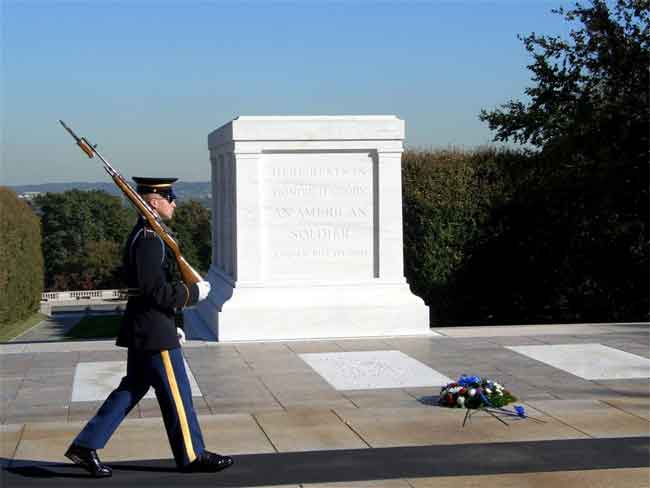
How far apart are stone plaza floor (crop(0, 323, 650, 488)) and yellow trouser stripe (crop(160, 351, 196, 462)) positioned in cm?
16

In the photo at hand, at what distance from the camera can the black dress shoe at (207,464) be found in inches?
220

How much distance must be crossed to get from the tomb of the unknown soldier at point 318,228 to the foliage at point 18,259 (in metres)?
15.0

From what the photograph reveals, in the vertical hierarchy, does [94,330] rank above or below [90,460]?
below

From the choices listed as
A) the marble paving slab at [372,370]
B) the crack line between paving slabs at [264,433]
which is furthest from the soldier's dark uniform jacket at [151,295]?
the marble paving slab at [372,370]

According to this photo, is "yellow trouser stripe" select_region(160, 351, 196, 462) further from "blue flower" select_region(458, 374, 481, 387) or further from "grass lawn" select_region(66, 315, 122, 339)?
"grass lawn" select_region(66, 315, 122, 339)

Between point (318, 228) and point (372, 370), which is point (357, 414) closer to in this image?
point (372, 370)

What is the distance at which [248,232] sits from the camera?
1111 centimetres

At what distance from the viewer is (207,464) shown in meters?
5.60

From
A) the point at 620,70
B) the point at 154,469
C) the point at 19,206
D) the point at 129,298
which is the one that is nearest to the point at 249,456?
the point at 154,469

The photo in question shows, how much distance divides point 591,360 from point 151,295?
17.7 feet

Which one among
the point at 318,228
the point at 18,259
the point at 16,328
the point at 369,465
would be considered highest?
the point at 318,228

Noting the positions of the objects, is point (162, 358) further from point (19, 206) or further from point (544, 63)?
point (19, 206)

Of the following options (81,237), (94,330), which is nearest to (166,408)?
(94,330)

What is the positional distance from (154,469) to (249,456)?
592 mm
